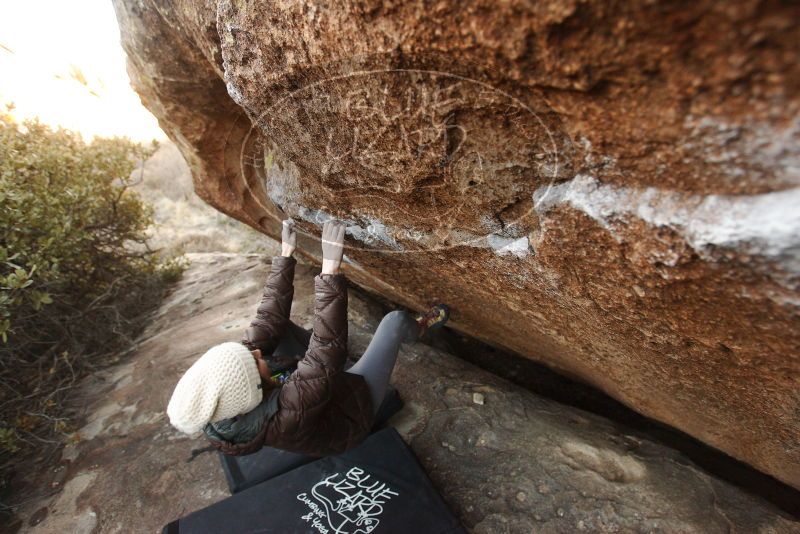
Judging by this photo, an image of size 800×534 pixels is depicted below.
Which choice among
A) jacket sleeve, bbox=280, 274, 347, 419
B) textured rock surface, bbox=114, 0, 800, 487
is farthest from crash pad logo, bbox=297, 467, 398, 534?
textured rock surface, bbox=114, 0, 800, 487

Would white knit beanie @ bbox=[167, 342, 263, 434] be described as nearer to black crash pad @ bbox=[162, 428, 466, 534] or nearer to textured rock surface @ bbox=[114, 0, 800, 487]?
black crash pad @ bbox=[162, 428, 466, 534]

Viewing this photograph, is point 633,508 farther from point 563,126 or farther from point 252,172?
point 252,172

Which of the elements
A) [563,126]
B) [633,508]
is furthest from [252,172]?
[633,508]

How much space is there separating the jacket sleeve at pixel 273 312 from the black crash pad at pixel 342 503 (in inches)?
31.9

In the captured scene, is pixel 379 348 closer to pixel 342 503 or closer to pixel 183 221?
pixel 342 503

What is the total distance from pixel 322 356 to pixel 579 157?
146cm

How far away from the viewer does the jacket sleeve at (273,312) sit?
8.66 feet

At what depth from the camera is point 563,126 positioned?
1224mm

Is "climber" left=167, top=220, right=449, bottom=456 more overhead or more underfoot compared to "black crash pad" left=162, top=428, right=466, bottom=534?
more overhead

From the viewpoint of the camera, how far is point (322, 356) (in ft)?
6.82

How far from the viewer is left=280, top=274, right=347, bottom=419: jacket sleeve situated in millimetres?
2012

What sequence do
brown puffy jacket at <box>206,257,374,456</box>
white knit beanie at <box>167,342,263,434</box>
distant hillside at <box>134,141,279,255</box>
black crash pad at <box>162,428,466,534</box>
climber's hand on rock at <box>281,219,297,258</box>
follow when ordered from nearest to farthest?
white knit beanie at <box>167,342,263,434</box>
brown puffy jacket at <box>206,257,374,456</box>
black crash pad at <box>162,428,466,534</box>
climber's hand on rock at <box>281,219,297,258</box>
distant hillside at <box>134,141,279,255</box>

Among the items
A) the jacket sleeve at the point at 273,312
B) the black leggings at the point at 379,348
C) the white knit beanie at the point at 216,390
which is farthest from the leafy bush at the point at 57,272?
the white knit beanie at the point at 216,390

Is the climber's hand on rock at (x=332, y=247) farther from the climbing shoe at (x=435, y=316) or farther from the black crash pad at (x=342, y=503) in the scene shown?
the black crash pad at (x=342, y=503)
